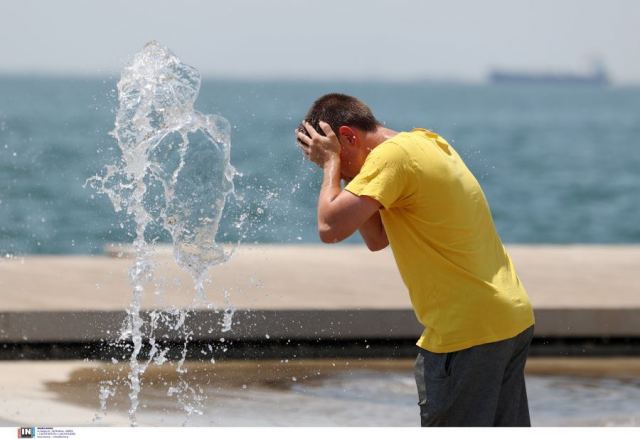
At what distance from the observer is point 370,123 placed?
413cm

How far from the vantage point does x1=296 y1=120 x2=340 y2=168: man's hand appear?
13.5 feet

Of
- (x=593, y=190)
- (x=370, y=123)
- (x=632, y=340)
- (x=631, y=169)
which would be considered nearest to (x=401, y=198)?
(x=370, y=123)

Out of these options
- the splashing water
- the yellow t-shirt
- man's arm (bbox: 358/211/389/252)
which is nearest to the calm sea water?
the splashing water

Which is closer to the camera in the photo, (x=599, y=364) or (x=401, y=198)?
(x=401, y=198)

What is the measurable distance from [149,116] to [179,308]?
2.17 metres

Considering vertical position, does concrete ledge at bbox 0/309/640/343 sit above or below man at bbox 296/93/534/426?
below

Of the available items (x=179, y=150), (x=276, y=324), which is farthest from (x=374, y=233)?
(x=276, y=324)

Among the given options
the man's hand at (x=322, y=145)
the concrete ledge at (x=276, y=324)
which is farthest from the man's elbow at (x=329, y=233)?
the concrete ledge at (x=276, y=324)

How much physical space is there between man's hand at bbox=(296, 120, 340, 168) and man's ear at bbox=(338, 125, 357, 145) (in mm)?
23

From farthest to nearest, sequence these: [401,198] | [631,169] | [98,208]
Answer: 1. [631,169]
2. [98,208]
3. [401,198]

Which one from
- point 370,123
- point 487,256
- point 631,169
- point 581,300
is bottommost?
point 631,169

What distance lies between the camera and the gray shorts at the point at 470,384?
403 centimetres

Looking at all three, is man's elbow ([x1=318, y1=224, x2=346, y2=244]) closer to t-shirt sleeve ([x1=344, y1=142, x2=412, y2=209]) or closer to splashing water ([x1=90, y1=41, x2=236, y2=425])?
t-shirt sleeve ([x1=344, y1=142, x2=412, y2=209])

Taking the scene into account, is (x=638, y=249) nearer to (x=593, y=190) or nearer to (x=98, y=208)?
(x=98, y=208)
